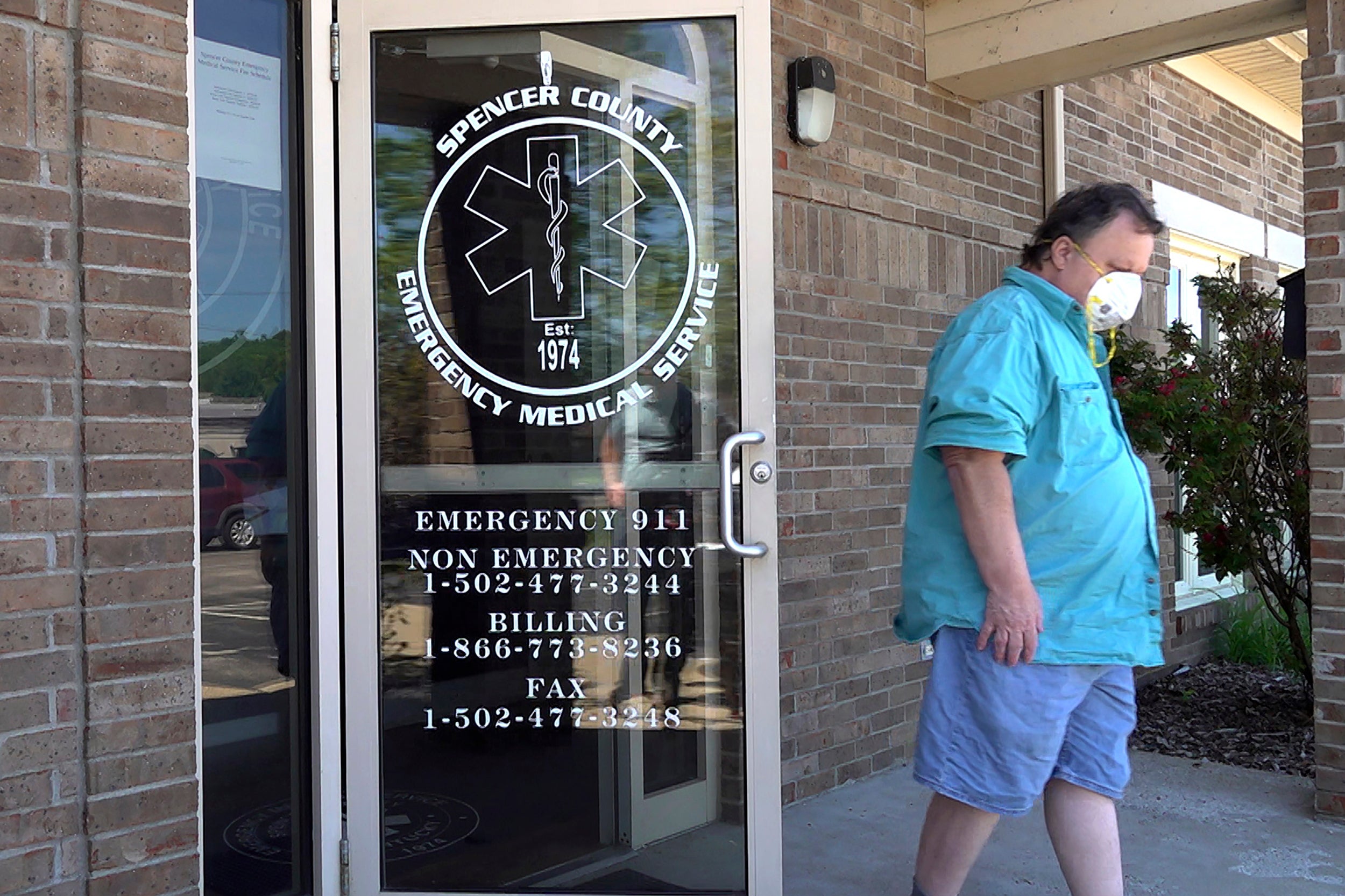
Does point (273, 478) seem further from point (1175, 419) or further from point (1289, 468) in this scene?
point (1289, 468)

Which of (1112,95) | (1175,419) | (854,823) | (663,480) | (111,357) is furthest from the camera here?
(1112,95)

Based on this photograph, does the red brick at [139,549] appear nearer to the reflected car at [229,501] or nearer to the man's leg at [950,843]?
the reflected car at [229,501]

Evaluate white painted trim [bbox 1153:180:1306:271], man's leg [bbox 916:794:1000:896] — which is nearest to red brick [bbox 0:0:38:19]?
man's leg [bbox 916:794:1000:896]

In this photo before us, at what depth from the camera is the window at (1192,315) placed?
25.7ft

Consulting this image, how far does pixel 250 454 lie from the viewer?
3287mm

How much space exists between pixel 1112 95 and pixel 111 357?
5970 millimetres

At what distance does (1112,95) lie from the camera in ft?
23.2

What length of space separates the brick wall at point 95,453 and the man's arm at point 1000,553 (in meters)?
1.68

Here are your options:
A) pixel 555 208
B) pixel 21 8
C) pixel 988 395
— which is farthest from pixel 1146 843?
pixel 21 8

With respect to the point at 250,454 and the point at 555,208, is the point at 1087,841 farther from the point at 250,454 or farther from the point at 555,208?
the point at 250,454

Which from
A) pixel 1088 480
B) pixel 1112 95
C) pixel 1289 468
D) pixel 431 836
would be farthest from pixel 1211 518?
pixel 431 836

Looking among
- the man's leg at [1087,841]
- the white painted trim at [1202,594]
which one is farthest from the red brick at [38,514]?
the white painted trim at [1202,594]

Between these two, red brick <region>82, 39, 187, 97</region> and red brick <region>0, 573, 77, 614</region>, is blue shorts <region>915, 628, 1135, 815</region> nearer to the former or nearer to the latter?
red brick <region>0, 573, 77, 614</region>

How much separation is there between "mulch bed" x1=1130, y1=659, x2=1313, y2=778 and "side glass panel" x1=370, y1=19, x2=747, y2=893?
302cm
